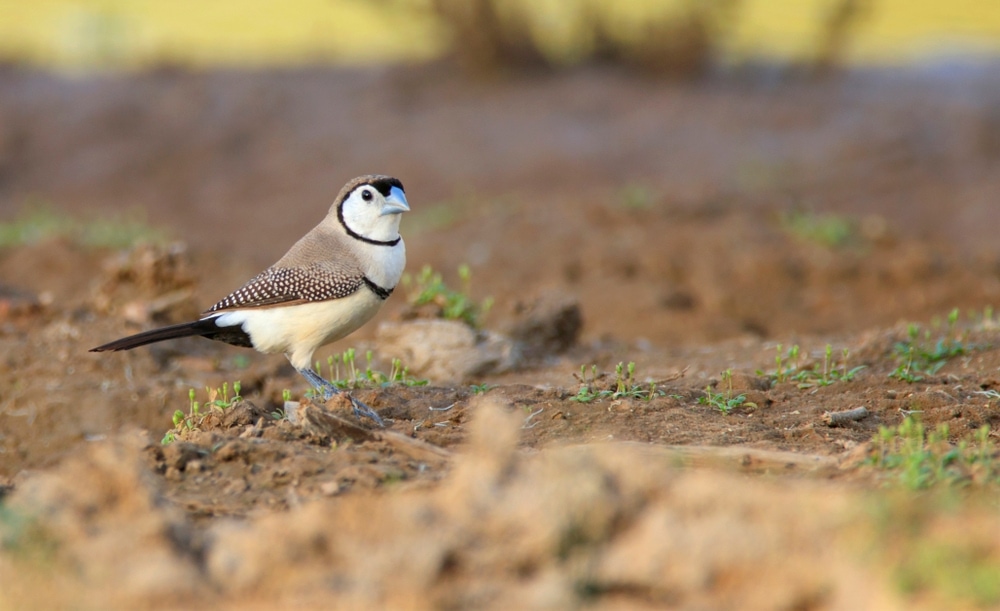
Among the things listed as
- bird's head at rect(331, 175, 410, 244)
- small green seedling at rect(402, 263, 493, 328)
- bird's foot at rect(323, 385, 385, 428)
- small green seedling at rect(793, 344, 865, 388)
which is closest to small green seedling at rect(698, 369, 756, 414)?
small green seedling at rect(793, 344, 865, 388)

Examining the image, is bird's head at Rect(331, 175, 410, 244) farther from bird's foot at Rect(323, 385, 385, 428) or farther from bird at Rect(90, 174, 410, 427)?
bird's foot at Rect(323, 385, 385, 428)

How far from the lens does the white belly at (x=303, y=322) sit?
534 cm

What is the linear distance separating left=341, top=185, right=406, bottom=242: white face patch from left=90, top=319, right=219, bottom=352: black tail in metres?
0.82

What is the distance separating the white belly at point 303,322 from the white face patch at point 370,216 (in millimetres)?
336

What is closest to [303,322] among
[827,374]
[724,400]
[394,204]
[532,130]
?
[394,204]

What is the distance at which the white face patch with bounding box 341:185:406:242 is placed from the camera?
219 inches

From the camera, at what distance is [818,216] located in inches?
451

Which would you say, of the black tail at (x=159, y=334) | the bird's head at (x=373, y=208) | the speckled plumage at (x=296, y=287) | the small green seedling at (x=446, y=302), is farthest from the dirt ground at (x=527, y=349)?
the bird's head at (x=373, y=208)

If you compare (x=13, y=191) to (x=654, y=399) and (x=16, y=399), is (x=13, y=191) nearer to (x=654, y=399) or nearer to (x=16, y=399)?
(x=16, y=399)

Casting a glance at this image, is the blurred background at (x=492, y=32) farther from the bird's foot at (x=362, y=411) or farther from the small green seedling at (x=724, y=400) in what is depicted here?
the bird's foot at (x=362, y=411)

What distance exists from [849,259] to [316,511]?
7.92 m

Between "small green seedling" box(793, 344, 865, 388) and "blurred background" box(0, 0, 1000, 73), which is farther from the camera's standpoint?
"blurred background" box(0, 0, 1000, 73)

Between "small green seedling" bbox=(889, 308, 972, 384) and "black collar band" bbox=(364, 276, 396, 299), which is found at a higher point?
"black collar band" bbox=(364, 276, 396, 299)

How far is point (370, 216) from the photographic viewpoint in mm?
5559
